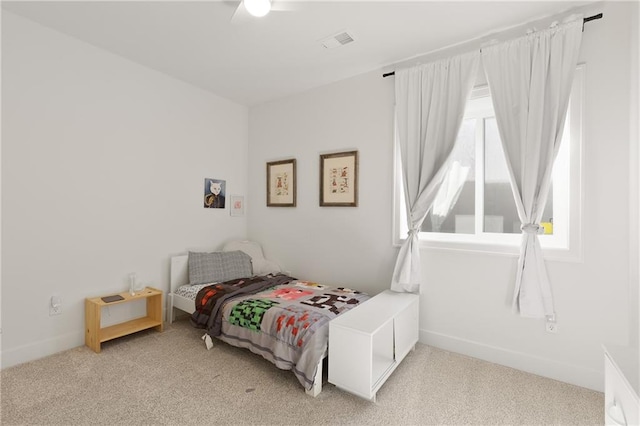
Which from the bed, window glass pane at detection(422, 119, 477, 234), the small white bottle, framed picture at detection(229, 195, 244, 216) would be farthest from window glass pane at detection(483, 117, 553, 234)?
the small white bottle

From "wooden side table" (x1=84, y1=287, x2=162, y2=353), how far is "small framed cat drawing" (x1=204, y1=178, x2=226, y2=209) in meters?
1.15

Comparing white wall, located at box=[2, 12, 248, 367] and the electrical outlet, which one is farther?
the electrical outlet

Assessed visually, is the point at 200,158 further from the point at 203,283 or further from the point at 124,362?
the point at 124,362

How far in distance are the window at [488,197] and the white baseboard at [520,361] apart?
79 centimetres

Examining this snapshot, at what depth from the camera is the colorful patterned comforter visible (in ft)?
6.62

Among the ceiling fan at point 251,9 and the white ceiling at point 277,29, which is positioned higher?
the white ceiling at point 277,29

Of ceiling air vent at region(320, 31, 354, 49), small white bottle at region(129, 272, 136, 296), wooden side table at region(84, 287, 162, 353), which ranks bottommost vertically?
wooden side table at region(84, 287, 162, 353)

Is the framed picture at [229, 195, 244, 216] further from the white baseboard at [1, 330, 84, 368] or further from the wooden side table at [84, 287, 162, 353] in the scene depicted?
the white baseboard at [1, 330, 84, 368]

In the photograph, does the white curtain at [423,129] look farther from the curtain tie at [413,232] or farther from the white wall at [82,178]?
the white wall at [82,178]

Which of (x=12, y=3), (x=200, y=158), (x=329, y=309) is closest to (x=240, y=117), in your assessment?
(x=200, y=158)

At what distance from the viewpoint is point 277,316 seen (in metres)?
2.23

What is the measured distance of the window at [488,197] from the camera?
6.88ft

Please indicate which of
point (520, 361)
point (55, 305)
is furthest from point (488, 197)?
point (55, 305)

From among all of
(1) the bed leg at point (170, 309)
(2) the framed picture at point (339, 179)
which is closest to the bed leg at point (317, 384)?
(2) the framed picture at point (339, 179)
